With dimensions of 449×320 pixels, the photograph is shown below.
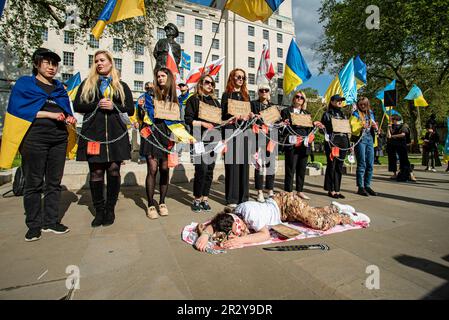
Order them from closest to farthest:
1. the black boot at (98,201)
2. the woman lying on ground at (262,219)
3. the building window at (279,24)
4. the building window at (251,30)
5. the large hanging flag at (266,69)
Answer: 1. the woman lying on ground at (262,219)
2. the black boot at (98,201)
3. the large hanging flag at (266,69)
4. the building window at (251,30)
5. the building window at (279,24)

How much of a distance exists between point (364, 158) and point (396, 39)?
19944 mm

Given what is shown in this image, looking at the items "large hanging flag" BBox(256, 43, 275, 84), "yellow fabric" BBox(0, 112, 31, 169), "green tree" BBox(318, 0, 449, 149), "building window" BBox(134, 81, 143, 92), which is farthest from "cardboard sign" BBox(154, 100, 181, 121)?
"building window" BBox(134, 81, 143, 92)

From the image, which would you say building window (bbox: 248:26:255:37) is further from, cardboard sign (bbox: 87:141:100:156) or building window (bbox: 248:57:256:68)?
cardboard sign (bbox: 87:141:100:156)

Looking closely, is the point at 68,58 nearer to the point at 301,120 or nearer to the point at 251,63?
the point at 251,63

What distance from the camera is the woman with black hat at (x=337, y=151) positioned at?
532 centimetres

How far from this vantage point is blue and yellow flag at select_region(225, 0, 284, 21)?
4852mm

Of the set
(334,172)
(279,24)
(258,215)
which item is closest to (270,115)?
(334,172)

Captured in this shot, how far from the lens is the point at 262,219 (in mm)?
2820

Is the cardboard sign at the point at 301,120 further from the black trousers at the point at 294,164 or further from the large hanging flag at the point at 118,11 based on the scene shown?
the large hanging flag at the point at 118,11

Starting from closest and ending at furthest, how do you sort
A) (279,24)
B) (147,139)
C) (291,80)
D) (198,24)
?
(147,139) < (291,80) < (198,24) < (279,24)

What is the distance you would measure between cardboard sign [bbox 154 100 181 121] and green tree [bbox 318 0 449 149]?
66.4 feet

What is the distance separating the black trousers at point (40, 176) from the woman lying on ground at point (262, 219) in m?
1.93

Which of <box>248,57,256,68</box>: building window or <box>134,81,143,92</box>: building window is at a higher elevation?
<box>248,57,256,68</box>: building window

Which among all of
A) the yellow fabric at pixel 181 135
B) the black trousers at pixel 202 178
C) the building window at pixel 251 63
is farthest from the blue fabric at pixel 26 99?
the building window at pixel 251 63
